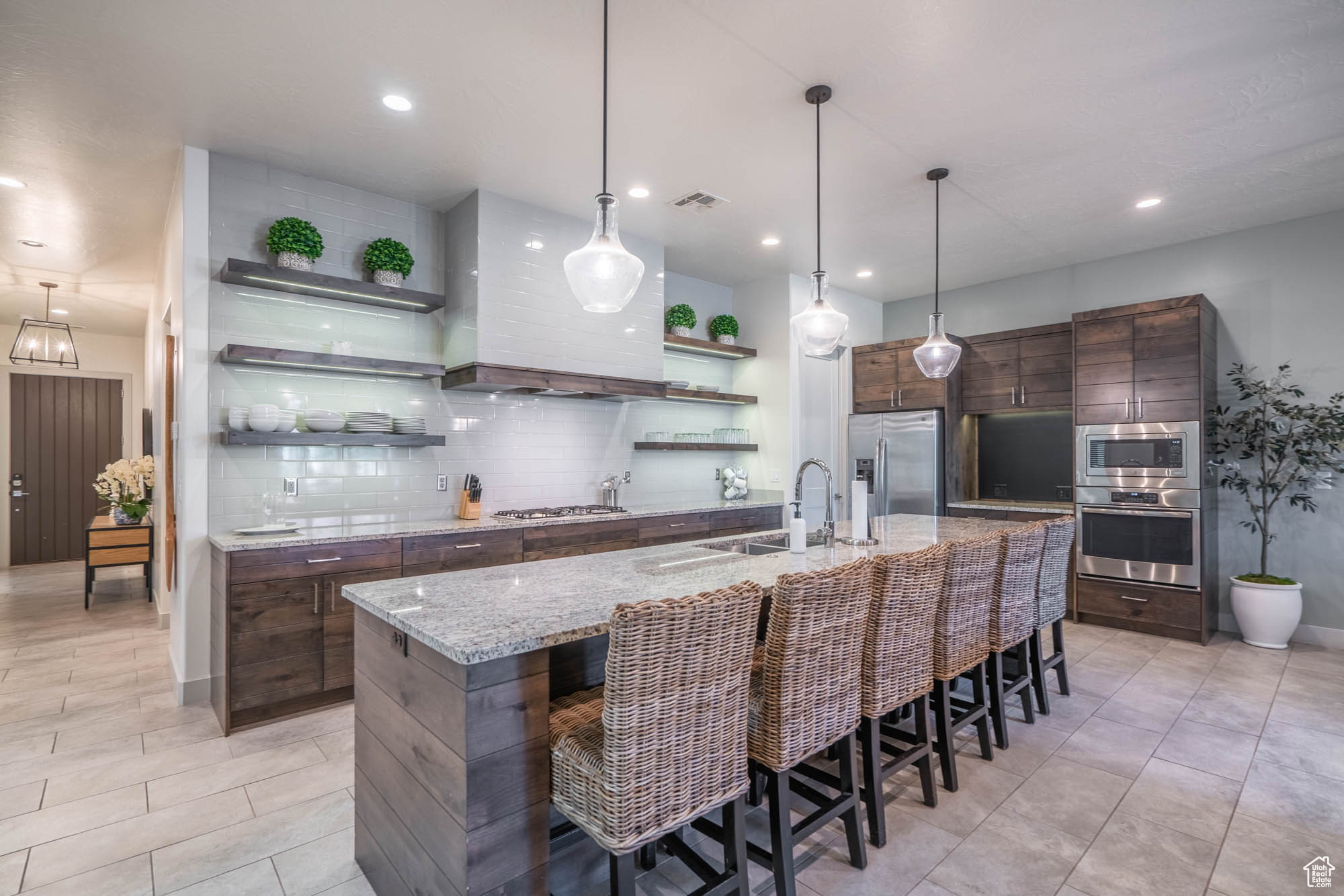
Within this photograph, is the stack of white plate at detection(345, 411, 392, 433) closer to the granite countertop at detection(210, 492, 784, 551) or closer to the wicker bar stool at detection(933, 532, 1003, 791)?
the granite countertop at detection(210, 492, 784, 551)

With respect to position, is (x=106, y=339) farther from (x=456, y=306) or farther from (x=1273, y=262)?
(x=1273, y=262)

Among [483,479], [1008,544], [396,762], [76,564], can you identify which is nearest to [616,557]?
[396,762]

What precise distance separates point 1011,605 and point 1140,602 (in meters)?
2.65

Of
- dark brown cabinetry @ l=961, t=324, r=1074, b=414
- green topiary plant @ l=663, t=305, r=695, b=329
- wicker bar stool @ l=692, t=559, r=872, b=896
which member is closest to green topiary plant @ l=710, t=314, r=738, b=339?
green topiary plant @ l=663, t=305, r=695, b=329

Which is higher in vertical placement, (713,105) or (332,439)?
(713,105)

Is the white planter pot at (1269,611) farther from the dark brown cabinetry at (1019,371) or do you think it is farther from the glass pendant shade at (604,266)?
the glass pendant shade at (604,266)

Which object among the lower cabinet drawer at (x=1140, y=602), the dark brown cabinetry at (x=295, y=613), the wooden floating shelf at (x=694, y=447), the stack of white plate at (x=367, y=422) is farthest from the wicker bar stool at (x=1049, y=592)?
the stack of white plate at (x=367, y=422)

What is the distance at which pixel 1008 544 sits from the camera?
8.80ft

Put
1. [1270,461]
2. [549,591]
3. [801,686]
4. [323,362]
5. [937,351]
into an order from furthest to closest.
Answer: [1270,461] < [937,351] < [323,362] < [549,591] < [801,686]

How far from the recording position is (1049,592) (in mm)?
3141

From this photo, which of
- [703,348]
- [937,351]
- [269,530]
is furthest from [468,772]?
[703,348]

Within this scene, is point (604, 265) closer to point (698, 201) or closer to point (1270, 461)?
point (698, 201)

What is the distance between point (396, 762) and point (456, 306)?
296cm

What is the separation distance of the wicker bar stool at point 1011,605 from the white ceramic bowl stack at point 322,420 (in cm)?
344
